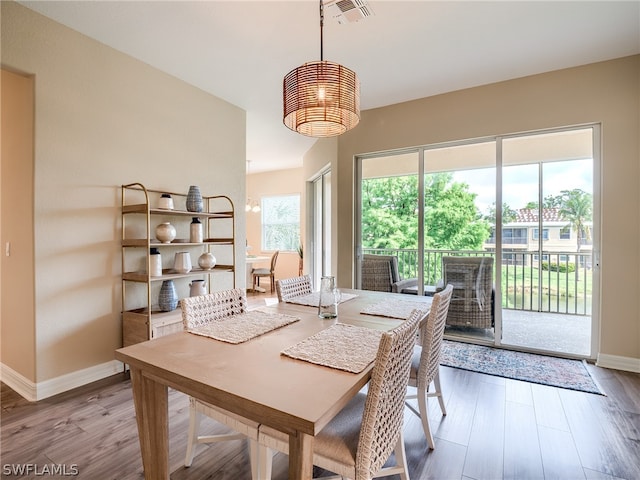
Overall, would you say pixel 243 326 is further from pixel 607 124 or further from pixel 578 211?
pixel 607 124

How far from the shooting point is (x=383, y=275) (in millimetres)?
4004

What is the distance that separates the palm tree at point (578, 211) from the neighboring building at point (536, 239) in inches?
1.3

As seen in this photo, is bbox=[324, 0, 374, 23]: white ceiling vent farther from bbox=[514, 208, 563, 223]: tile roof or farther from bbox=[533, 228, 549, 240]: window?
bbox=[533, 228, 549, 240]: window

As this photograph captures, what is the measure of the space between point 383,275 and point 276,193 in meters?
3.97

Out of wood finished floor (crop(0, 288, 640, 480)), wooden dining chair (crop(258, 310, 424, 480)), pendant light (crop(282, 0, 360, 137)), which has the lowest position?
wood finished floor (crop(0, 288, 640, 480))

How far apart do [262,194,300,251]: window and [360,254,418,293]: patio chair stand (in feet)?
10.0

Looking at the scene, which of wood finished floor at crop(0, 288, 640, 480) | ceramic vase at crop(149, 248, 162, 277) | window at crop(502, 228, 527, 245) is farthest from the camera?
window at crop(502, 228, 527, 245)

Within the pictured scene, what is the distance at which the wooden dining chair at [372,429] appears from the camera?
102 centimetres

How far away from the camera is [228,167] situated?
3.75 metres

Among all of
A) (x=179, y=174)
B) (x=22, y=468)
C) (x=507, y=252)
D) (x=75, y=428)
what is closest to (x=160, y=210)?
(x=179, y=174)

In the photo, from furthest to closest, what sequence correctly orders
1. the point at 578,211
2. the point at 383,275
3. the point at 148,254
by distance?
1. the point at 383,275
2. the point at 578,211
3. the point at 148,254

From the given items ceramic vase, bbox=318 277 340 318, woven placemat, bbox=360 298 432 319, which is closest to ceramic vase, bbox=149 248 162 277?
ceramic vase, bbox=318 277 340 318

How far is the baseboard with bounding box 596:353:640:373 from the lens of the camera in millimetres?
2740

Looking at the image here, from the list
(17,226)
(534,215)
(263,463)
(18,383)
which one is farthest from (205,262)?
(534,215)
